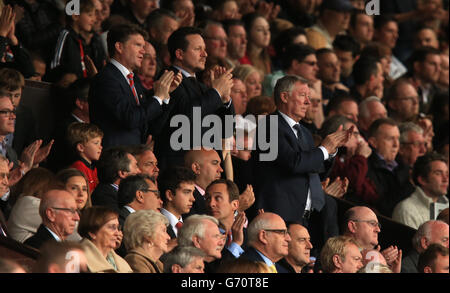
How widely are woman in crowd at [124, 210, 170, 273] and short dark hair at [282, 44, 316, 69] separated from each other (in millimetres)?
4008

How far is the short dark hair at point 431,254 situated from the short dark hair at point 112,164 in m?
2.03

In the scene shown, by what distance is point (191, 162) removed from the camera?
7.44 metres

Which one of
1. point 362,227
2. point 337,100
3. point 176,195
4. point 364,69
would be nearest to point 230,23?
point 337,100

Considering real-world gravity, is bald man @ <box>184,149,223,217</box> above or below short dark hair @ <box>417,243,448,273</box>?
above

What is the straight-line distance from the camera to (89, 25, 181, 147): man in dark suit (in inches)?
282

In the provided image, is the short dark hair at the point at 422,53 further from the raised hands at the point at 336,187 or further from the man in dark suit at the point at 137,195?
the man in dark suit at the point at 137,195

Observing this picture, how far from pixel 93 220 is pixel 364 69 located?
5.43 metres

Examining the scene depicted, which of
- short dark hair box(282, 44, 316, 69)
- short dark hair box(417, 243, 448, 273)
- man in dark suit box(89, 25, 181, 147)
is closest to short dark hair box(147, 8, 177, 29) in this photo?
short dark hair box(282, 44, 316, 69)

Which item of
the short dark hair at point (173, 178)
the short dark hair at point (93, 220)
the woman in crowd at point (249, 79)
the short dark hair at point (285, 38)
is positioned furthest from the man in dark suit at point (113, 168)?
the short dark hair at point (285, 38)

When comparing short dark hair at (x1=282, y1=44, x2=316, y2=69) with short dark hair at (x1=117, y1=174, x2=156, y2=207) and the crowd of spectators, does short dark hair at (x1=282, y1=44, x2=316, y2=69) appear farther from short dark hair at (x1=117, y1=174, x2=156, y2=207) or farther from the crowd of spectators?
short dark hair at (x1=117, y1=174, x2=156, y2=207)

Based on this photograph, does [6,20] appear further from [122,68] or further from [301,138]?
[301,138]
